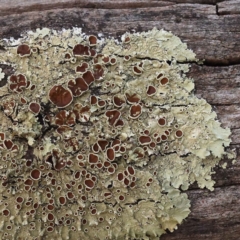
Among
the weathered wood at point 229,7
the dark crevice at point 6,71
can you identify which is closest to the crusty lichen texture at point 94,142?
the dark crevice at point 6,71

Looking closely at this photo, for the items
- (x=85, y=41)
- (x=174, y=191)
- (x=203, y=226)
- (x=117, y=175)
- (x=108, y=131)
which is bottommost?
(x=203, y=226)

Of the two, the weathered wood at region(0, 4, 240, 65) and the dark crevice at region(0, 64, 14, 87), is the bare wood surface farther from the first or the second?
the dark crevice at region(0, 64, 14, 87)

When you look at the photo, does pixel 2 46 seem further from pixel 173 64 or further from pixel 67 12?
pixel 173 64

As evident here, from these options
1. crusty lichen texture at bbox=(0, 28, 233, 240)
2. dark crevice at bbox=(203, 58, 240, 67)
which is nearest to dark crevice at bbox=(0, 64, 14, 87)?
crusty lichen texture at bbox=(0, 28, 233, 240)

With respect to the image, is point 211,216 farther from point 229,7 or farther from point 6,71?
point 6,71

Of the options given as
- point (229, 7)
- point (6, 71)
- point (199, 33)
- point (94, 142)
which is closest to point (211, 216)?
point (94, 142)

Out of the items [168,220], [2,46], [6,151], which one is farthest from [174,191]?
[2,46]

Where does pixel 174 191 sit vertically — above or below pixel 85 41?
below
